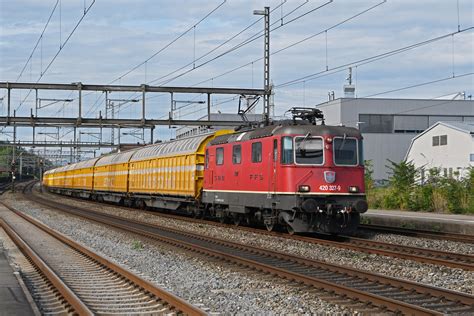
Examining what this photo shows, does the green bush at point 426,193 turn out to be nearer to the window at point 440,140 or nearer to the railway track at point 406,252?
the railway track at point 406,252

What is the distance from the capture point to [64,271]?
13383 millimetres

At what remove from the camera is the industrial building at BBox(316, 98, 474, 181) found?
A: 68.2 m

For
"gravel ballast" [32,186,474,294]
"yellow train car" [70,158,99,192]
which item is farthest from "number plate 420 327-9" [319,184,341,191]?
"yellow train car" [70,158,99,192]

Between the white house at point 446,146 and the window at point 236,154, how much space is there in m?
34.5

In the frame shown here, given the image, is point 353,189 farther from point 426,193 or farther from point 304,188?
point 426,193

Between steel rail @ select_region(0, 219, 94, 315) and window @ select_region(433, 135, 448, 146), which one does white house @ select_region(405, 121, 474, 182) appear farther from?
steel rail @ select_region(0, 219, 94, 315)

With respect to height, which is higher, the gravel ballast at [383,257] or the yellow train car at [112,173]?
the yellow train car at [112,173]

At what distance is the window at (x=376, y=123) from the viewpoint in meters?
69.4

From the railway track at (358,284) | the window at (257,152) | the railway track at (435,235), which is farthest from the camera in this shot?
the window at (257,152)

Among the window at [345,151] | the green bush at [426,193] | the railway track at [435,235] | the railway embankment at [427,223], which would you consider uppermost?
the window at [345,151]

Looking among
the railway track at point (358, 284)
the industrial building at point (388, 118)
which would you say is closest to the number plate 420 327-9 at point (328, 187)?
the railway track at point (358, 284)

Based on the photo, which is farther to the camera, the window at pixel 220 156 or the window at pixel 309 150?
the window at pixel 220 156

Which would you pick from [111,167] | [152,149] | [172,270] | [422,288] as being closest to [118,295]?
[172,270]

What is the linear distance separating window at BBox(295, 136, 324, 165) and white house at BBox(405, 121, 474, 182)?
36.7 metres
